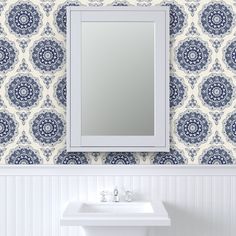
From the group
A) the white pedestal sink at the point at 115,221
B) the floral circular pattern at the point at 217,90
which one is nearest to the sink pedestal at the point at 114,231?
the white pedestal sink at the point at 115,221

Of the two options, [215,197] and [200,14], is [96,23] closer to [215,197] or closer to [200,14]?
[200,14]

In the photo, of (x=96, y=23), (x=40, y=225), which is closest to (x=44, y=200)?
(x=40, y=225)

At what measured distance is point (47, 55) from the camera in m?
2.65

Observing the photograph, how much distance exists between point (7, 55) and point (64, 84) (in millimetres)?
347

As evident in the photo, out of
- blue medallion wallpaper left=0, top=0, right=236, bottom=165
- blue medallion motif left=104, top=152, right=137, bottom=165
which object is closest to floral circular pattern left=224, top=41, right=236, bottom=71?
blue medallion wallpaper left=0, top=0, right=236, bottom=165

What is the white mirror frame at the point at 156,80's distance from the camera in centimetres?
262

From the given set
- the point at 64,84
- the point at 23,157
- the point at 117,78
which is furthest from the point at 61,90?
the point at 23,157

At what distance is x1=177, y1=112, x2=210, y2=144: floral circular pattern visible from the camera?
266 cm

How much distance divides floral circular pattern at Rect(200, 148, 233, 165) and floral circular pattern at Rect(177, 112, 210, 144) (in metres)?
0.08

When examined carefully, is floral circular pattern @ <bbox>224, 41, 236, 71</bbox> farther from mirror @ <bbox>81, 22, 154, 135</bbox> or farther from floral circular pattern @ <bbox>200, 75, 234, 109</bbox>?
mirror @ <bbox>81, 22, 154, 135</bbox>

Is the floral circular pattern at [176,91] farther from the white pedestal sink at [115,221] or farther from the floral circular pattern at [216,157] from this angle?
the white pedestal sink at [115,221]

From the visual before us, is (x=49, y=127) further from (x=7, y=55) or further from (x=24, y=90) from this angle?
(x=7, y=55)

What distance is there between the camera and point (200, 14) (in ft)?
8.73

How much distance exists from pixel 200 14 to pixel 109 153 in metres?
0.90
